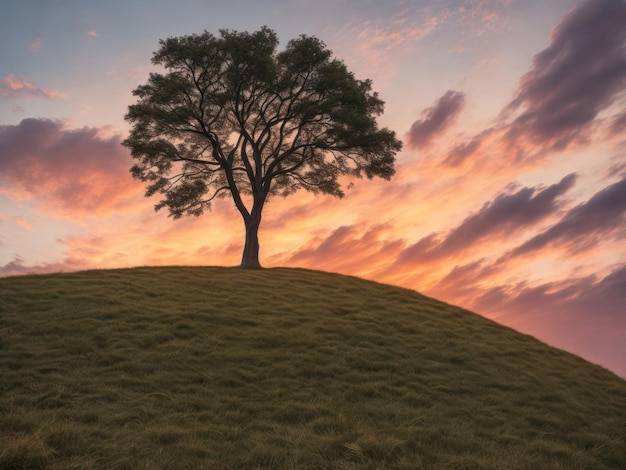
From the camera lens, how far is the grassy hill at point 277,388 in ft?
31.4

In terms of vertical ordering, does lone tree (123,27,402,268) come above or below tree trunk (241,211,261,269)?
above

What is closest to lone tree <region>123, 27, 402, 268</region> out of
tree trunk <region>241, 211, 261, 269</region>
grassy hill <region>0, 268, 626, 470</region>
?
tree trunk <region>241, 211, 261, 269</region>

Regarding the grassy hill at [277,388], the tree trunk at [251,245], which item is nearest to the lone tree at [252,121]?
the tree trunk at [251,245]

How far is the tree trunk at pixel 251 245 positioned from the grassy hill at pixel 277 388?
35.3ft

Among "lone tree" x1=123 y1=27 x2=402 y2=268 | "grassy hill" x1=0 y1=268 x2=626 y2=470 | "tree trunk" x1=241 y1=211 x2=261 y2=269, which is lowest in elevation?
"grassy hill" x1=0 y1=268 x2=626 y2=470

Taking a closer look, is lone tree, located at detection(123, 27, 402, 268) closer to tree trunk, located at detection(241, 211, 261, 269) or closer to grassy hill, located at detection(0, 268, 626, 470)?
tree trunk, located at detection(241, 211, 261, 269)

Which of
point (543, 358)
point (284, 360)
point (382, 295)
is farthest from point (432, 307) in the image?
point (284, 360)

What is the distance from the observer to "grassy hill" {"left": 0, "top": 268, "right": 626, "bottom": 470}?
958cm

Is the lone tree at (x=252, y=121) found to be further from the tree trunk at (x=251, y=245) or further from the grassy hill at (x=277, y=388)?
the grassy hill at (x=277, y=388)

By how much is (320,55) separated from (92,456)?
111 ft

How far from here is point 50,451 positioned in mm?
8562

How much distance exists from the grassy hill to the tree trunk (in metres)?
10.8

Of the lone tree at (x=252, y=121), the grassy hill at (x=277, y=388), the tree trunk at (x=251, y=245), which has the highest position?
the lone tree at (x=252, y=121)

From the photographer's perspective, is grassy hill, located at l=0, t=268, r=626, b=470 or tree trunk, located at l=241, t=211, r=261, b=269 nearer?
grassy hill, located at l=0, t=268, r=626, b=470
